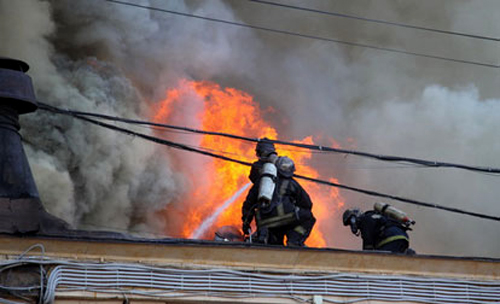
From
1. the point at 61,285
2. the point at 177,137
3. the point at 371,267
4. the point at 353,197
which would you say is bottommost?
the point at 61,285

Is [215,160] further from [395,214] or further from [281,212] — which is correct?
[281,212]

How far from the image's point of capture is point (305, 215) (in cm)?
1155

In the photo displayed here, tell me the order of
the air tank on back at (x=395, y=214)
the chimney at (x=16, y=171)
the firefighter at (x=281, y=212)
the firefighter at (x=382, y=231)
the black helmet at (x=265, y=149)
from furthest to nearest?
the black helmet at (x=265, y=149), the air tank on back at (x=395, y=214), the firefighter at (x=382, y=231), the firefighter at (x=281, y=212), the chimney at (x=16, y=171)

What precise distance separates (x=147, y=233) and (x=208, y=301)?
19.1 metres

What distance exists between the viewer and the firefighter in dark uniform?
11.3 metres

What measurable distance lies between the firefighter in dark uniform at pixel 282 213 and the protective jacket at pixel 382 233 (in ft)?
3.70

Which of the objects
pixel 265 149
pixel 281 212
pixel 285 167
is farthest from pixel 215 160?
pixel 281 212

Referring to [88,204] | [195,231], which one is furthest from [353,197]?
[88,204]

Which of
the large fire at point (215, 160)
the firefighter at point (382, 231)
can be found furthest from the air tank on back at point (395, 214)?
the large fire at point (215, 160)

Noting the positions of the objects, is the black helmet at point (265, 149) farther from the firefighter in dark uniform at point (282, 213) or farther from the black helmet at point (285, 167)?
the black helmet at point (285, 167)

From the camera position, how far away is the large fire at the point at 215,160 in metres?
28.1

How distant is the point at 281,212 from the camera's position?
11.3 metres

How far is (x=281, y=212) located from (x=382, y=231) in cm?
178

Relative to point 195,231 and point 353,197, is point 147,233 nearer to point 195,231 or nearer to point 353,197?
point 195,231
